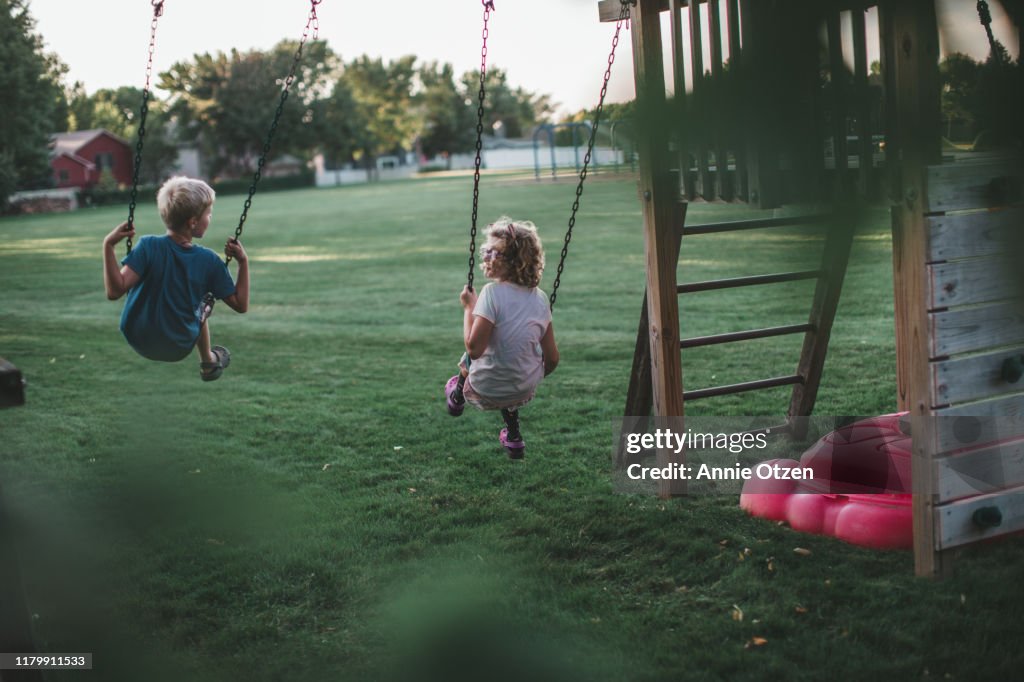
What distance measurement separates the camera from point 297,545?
4.93 metres

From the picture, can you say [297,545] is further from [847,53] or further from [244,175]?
[244,175]

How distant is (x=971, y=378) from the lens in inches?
163

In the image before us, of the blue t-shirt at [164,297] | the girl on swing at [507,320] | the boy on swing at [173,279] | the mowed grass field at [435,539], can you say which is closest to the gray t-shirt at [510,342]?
the girl on swing at [507,320]

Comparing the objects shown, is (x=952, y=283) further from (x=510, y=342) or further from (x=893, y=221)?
(x=893, y=221)

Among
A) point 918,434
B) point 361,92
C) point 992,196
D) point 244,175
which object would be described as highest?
point 361,92

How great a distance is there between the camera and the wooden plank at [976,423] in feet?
13.3

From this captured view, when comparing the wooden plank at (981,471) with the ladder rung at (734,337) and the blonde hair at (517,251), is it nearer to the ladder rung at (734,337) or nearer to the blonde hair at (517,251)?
the ladder rung at (734,337)

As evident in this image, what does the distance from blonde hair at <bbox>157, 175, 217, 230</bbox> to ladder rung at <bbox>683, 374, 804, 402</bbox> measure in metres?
2.74

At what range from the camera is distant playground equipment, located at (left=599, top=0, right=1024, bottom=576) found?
119 centimetres

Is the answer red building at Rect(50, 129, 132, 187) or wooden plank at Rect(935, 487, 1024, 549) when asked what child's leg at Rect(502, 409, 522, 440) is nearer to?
wooden plank at Rect(935, 487, 1024, 549)

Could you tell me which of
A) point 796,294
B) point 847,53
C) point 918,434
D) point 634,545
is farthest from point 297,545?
point 847,53

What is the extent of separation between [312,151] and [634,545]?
77.4 meters

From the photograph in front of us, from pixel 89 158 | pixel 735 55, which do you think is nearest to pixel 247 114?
pixel 89 158

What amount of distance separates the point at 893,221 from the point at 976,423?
119 inches
